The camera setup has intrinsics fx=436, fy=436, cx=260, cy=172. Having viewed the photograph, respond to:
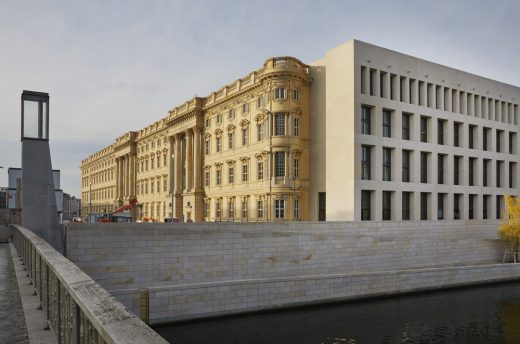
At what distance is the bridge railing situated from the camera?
122 inches

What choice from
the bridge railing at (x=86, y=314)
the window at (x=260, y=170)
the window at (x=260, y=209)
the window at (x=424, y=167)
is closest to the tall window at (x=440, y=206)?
the window at (x=424, y=167)

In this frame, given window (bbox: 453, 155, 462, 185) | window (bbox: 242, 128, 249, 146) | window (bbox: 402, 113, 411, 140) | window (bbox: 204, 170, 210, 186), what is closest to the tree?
window (bbox: 453, 155, 462, 185)

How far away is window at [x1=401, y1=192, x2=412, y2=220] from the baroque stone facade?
31.8ft

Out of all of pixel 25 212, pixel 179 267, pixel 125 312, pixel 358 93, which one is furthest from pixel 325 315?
pixel 358 93

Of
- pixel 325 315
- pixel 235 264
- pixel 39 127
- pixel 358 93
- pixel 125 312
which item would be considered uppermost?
pixel 358 93

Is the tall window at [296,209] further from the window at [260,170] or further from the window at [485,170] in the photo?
the window at [485,170]

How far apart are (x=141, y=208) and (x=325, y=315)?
6272 centimetres

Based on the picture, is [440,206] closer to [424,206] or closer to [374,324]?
[424,206]

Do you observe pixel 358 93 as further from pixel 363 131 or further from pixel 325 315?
pixel 325 315

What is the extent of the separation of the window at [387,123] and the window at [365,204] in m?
6.03

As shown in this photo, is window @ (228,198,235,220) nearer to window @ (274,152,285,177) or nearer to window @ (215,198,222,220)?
window @ (215,198,222,220)

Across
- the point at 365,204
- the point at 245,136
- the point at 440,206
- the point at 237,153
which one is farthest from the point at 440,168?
the point at 237,153

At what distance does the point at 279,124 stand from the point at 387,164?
438 inches

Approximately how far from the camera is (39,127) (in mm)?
19594
